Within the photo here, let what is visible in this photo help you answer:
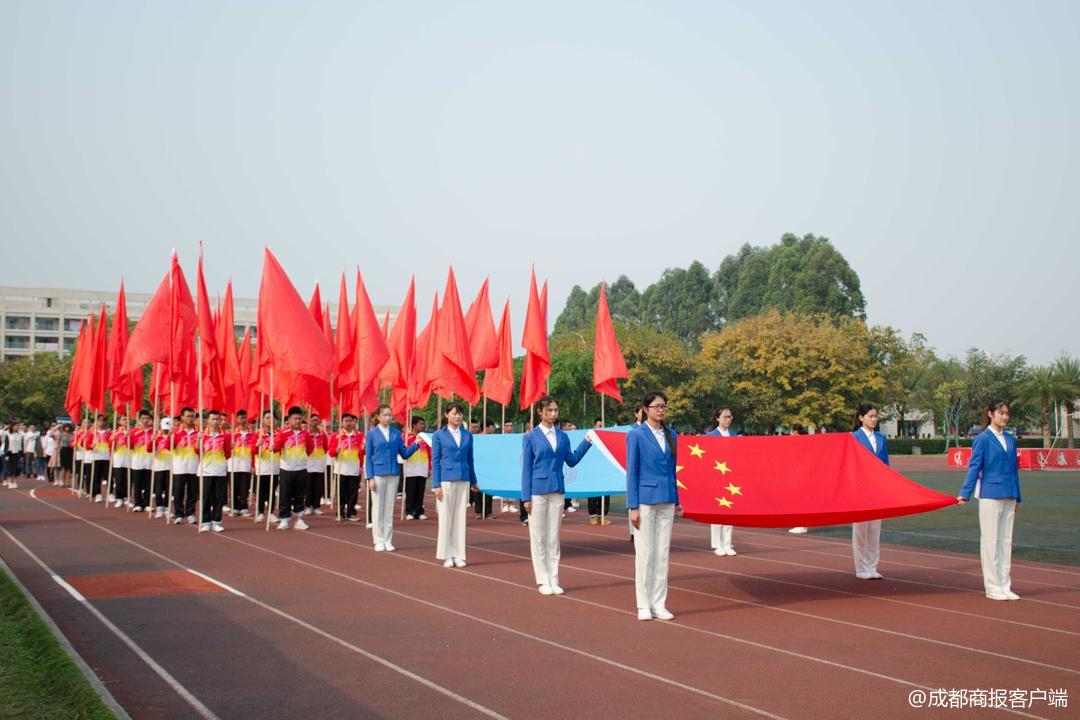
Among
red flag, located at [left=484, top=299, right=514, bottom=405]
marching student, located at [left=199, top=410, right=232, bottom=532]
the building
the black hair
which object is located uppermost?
the building

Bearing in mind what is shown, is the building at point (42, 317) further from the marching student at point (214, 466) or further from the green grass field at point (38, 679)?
the green grass field at point (38, 679)

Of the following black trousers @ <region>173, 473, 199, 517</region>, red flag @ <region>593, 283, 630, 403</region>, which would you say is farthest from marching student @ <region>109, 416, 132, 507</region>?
red flag @ <region>593, 283, 630, 403</region>

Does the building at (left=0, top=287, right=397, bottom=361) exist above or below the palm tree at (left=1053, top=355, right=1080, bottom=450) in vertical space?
above

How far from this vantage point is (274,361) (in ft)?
58.5

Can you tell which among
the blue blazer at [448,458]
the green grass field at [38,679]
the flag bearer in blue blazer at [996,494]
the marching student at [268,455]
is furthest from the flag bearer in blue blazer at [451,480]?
the flag bearer in blue blazer at [996,494]

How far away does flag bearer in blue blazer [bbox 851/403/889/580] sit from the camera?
40.5ft

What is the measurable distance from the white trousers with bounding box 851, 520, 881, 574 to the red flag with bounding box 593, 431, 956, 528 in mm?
913

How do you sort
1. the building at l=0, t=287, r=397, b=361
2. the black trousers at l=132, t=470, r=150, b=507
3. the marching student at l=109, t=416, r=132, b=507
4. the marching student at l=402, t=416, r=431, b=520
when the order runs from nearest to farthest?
the marching student at l=402, t=416, r=431, b=520 → the black trousers at l=132, t=470, r=150, b=507 → the marching student at l=109, t=416, r=132, b=507 → the building at l=0, t=287, r=397, b=361

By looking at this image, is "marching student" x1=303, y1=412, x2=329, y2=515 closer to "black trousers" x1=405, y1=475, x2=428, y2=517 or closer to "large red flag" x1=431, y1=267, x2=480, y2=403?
"black trousers" x1=405, y1=475, x2=428, y2=517

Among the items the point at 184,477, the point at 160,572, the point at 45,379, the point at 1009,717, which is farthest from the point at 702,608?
the point at 45,379

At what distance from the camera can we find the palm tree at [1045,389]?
2483 inches

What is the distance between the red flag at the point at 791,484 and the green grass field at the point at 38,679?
617cm

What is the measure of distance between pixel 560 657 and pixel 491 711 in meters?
1.62

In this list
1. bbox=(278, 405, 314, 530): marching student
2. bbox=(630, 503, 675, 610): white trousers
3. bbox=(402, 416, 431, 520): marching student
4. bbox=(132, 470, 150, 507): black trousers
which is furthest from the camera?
bbox=(132, 470, 150, 507): black trousers
